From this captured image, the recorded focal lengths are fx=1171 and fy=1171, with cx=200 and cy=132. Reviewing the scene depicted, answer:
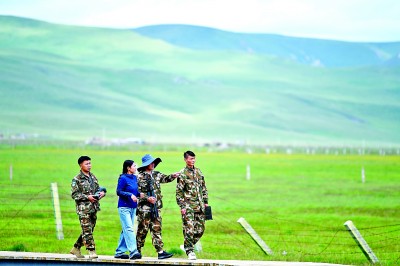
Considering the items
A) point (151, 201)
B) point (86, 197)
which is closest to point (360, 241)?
point (151, 201)

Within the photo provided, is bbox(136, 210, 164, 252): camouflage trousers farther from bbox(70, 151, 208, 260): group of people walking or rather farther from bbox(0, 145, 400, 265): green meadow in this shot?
bbox(0, 145, 400, 265): green meadow

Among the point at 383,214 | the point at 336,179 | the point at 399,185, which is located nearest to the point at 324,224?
the point at 383,214

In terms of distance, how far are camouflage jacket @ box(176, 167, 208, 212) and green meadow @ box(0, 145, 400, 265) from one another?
117 inches

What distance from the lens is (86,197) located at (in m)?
18.9

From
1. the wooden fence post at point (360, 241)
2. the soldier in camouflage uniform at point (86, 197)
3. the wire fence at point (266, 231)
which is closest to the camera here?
the soldier in camouflage uniform at point (86, 197)

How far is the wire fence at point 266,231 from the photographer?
24.0m

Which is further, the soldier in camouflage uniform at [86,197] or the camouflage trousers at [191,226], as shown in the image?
the camouflage trousers at [191,226]

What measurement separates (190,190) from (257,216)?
16.0 m

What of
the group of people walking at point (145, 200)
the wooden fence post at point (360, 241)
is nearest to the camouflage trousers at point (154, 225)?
the group of people walking at point (145, 200)

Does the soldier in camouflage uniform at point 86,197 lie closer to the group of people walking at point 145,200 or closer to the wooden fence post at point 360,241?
the group of people walking at point 145,200

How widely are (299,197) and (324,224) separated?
12787 millimetres

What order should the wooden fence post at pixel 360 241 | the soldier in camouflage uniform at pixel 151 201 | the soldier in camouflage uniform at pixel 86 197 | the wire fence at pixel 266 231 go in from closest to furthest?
the soldier in camouflage uniform at pixel 86 197 < the soldier in camouflage uniform at pixel 151 201 < the wooden fence post at pixel 360 241 < the wire fence at pixel 266 231

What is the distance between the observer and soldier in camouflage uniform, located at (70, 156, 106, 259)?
62.0 ft

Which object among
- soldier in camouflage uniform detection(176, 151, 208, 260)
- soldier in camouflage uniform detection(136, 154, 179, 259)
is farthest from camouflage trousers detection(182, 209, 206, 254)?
soldier in camouflage uniform detection(136, 154, 179, 259)
